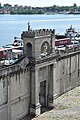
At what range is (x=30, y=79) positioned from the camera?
34.6 metres

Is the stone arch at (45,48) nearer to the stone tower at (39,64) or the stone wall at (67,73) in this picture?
the stone tower at (39,64)

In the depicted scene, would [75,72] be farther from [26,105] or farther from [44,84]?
[26,105]

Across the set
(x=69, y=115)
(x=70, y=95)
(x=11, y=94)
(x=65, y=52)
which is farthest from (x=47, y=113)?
(x=65, y=52)

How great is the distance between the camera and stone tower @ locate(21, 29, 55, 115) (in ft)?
112

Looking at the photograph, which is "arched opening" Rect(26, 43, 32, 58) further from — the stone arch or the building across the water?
the stone arch

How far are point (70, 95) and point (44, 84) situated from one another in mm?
6444

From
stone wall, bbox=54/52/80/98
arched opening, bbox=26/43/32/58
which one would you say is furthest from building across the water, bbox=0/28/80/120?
stone wall, bbox=54/52/80/98

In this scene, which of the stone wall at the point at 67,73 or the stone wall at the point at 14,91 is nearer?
the stone wall at the point at 14,91

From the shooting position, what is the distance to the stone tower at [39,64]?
112 feet

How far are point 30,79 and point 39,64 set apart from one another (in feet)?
5.81

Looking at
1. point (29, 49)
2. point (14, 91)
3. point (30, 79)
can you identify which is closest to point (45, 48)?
point (29, 49)

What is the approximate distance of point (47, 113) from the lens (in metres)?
35.3

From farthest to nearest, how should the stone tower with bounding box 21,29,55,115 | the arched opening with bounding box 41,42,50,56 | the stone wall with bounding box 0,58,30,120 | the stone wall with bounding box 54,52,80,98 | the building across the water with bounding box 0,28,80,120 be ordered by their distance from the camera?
the stone wall with bounding box 54,52,80,98 → the arched opening with bounding box 41,42,50,56 → the stone tower with bounding box 21,29,55,115 → the building across the water with bounding box 0,28,80,120 → the stone wall with bounding box 0,58,30,120

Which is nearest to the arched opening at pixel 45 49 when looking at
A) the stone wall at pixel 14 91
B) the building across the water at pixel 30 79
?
the building across the water at pixel 30 79
